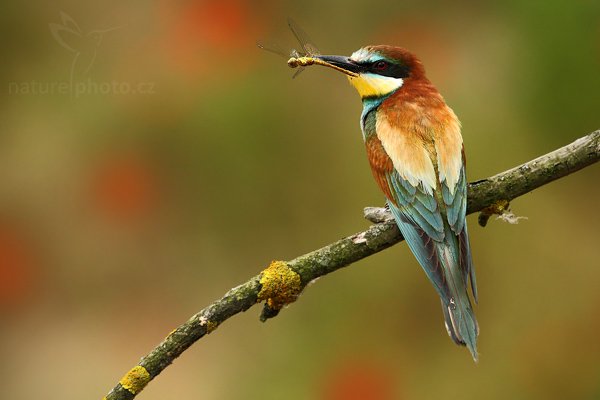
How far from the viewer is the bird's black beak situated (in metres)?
1.98

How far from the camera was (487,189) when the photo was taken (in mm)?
1695

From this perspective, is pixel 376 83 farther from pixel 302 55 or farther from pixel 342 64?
pixel 302 55

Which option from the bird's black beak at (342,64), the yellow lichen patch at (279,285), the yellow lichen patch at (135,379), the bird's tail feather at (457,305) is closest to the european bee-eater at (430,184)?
the bird's tail feather at (457,305)

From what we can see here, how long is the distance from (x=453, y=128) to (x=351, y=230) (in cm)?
136

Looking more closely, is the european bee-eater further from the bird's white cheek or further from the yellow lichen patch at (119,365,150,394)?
the yellow lichen patch at (119,365,150,394)

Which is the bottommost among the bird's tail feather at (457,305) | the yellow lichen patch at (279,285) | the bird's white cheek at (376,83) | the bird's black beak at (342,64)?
the bird's tail feather at (457,305)

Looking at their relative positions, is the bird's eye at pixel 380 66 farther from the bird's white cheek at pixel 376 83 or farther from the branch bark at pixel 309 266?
the branch bark at pixel 309 266

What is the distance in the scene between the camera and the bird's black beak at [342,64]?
1978 mm

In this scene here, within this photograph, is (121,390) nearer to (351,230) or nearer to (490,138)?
(351,230)

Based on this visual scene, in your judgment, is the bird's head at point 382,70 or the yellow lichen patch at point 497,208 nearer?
the yellow lichen patch at point 497,208

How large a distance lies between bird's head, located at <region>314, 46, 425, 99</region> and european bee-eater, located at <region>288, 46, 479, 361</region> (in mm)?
44

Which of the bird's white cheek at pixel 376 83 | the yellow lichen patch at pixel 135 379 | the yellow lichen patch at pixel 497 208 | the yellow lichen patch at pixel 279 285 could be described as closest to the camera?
the yellow lichen patch at pixel 135 379

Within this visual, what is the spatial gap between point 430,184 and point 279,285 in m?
0.42

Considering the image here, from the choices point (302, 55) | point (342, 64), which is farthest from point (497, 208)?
point (302, 55)
